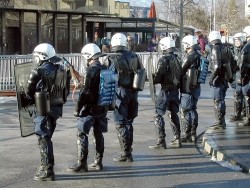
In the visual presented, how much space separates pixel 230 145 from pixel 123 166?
2348 mm

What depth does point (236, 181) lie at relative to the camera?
8.12m

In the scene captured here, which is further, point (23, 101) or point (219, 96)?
point (219, 96)

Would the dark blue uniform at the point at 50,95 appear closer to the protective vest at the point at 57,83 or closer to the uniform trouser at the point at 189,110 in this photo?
the protective vest at the point at 57,83

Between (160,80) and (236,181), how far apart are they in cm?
264

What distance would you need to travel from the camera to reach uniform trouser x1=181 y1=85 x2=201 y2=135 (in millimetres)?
11062

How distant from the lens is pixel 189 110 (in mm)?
11141

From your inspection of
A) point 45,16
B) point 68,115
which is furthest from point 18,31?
point 68,115

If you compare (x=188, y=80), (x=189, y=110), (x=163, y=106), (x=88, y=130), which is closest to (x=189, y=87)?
(x=188, y=80)

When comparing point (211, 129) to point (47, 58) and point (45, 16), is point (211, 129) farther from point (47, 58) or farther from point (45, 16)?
point (45, 16)

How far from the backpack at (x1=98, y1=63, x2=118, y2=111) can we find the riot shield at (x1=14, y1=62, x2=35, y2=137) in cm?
100

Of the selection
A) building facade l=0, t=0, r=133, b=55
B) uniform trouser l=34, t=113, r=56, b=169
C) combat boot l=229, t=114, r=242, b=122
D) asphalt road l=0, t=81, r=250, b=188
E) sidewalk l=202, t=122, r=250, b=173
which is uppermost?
building facade l=0, t=0, r=133, b=55

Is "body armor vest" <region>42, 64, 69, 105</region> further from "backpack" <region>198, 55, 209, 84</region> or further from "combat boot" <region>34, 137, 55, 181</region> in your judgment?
"backpack" <region>198, 55, 209, 84</region>

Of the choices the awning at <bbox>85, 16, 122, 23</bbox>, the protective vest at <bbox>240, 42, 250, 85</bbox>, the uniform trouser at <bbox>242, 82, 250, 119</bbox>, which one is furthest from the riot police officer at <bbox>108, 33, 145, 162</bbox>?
the awning at <bbox>85, 16, 122, 23</bbox>

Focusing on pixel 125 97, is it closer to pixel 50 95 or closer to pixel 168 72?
pixel 168 72
